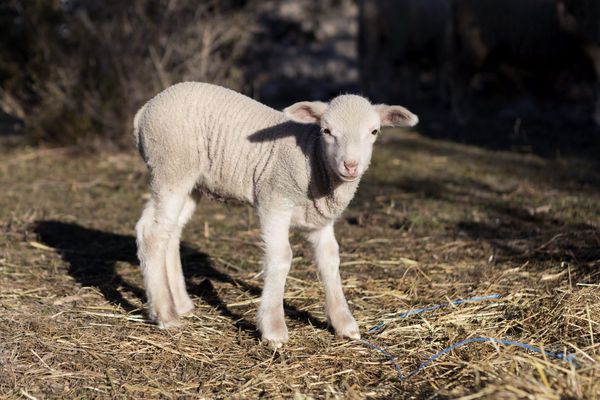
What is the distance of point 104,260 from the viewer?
5777 millimetres

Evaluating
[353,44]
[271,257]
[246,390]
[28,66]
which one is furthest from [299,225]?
[353,44]

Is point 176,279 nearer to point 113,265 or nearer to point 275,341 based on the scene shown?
point 275,341

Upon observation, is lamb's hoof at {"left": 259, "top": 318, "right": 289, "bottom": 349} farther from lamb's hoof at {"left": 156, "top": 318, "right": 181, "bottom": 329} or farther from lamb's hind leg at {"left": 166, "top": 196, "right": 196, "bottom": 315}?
lamb's hind leg at {"left": 166, "top": 196, "right": 196, "bottom": 315}

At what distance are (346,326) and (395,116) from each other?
44.8 inches

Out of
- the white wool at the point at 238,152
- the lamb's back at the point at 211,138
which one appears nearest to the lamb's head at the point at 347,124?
the white wool at the point at 238,152

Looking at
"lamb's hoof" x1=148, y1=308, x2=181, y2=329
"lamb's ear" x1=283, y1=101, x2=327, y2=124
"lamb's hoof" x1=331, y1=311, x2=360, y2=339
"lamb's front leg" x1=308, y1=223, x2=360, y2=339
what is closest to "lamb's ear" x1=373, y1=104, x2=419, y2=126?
"lamb's ear" x1=283, y1=101, x2=327, y2=124

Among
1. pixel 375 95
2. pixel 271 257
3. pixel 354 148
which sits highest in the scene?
pixel 354 148

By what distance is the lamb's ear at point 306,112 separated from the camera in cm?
398

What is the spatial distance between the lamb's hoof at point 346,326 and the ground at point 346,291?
0.06 metres

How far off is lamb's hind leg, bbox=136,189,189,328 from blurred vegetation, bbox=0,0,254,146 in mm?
5557

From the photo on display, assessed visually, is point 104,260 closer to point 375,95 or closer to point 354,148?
point 354,148

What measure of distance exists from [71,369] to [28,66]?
27.5 feet

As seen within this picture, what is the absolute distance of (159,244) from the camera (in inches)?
175

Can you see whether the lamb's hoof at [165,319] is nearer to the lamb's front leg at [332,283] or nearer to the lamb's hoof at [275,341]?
the lamb's hoof at [275,341]
